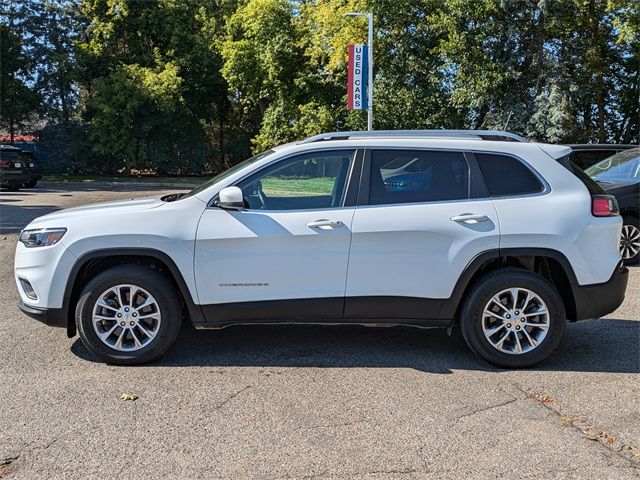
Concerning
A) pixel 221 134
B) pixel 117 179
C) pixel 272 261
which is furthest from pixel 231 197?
pixel 221 134

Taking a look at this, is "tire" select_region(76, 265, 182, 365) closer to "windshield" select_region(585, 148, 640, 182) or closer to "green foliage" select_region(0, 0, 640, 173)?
"windshield" select_region(585, 148, 640, 182)

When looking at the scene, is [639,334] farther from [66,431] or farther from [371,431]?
[66,431]

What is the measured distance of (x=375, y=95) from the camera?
27125 millimetres

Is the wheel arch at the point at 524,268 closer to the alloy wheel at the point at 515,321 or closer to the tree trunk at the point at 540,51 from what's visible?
the alloy wheel at the point at 515,321

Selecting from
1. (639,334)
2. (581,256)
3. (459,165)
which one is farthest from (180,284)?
(639,334)

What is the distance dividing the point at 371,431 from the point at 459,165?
2.32m

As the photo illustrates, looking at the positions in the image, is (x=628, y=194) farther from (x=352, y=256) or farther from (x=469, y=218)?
(x=352, y=256)

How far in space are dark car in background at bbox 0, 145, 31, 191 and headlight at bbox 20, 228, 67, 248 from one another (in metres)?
18.6

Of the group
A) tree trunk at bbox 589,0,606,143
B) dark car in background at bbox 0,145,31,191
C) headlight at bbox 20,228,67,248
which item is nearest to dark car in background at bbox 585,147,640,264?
headlight at bbox 20,228,67,248

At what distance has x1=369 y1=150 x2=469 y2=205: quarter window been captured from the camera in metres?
4.80

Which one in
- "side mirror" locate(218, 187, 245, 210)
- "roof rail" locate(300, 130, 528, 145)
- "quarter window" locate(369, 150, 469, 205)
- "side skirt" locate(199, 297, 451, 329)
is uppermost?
Answer: "roof rail" locate(300, 130, 528, 145)

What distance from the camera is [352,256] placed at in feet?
15.3

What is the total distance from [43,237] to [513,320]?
3.82 metres

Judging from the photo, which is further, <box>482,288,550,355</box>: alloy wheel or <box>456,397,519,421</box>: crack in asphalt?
<box>482,288,550,355</box>: alloy wheel
